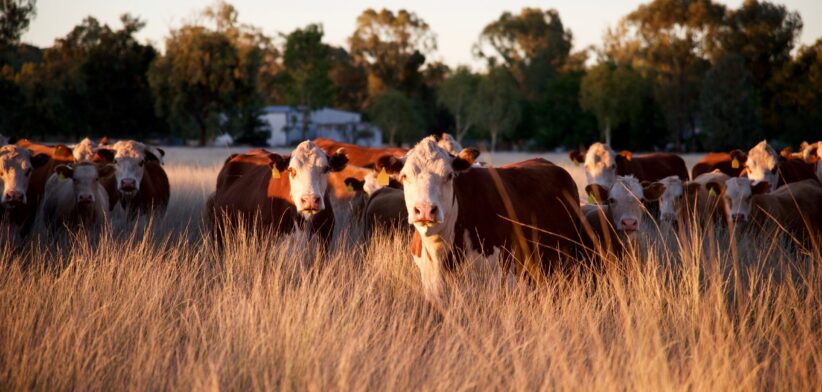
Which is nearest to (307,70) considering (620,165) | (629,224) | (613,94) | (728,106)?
(613,94)

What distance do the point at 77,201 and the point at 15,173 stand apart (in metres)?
0.90

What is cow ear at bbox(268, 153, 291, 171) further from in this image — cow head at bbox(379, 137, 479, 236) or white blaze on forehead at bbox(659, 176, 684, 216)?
white blaze on forehead at bbox(659, 176, 684, 216)

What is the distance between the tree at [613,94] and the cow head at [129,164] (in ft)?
162

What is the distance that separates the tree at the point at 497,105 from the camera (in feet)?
216

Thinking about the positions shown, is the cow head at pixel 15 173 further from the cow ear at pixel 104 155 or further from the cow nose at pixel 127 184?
the cow ear at pixel 104 155

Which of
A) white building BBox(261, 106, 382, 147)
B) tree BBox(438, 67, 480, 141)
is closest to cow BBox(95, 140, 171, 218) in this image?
tree BBox(438, 67, 480, 141)

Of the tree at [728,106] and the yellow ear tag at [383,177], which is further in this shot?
the tree at [728,106]

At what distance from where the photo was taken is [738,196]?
1044cm

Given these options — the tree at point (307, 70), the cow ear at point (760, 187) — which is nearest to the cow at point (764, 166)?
the cow ear at point (760, 187)

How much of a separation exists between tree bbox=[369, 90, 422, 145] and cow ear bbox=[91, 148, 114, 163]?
184 feet

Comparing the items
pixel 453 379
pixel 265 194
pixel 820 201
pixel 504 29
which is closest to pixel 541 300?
pixel 453 379

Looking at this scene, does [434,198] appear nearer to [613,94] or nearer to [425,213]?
[425,213]

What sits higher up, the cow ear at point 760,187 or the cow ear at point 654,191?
the cow ear at point 654,191

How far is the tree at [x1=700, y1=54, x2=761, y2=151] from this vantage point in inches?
2117
